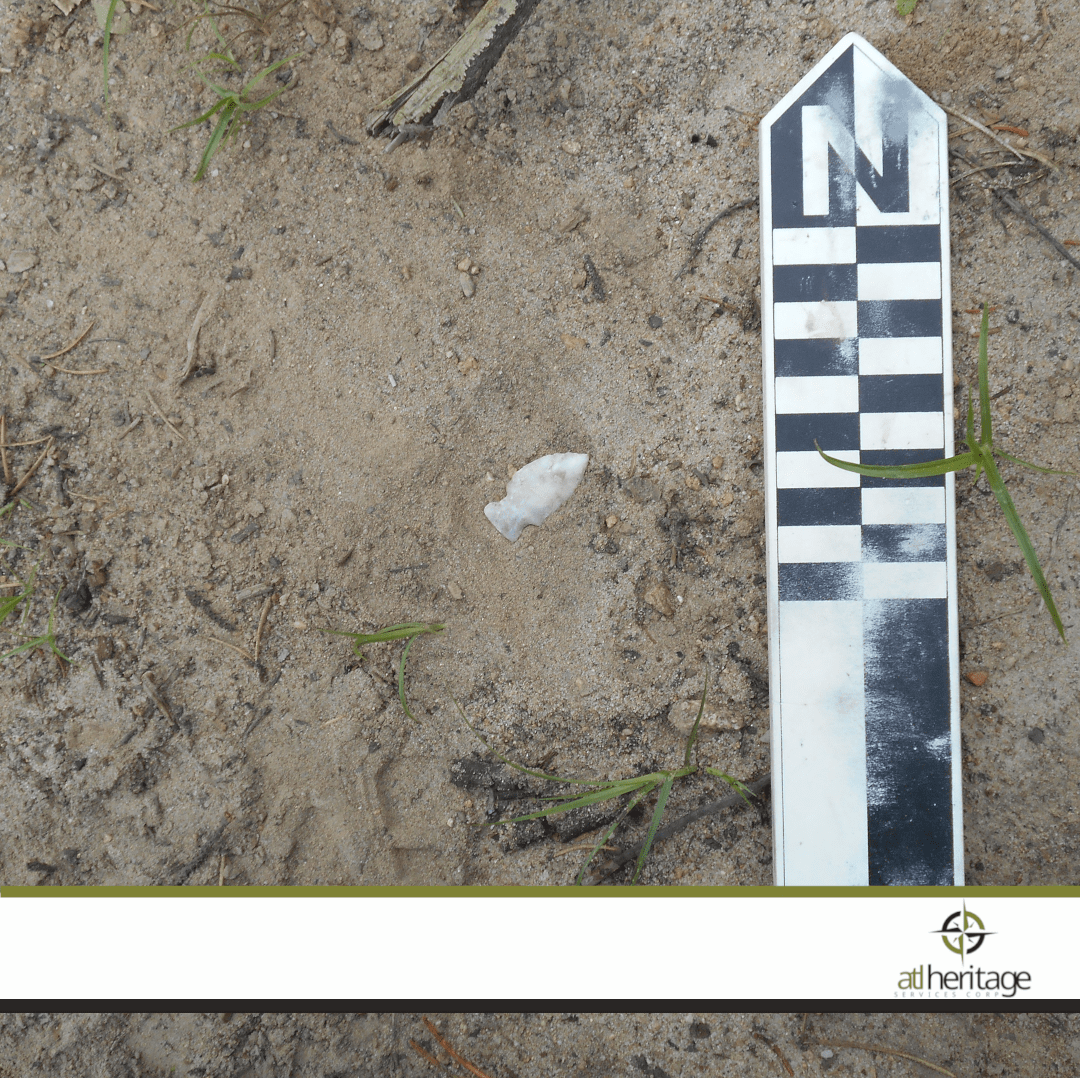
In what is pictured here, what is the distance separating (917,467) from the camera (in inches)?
74.1

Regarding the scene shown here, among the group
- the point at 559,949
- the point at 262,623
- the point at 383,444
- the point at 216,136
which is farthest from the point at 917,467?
the point at 216,136

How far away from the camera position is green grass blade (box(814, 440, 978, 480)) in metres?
1.86

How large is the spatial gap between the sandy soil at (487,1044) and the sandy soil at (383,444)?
1.13ft

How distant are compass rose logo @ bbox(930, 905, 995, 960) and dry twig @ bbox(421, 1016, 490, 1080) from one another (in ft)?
3.69

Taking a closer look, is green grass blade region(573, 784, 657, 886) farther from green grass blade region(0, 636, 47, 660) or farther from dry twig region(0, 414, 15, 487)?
dry twig region(0, 414, 15, 487)

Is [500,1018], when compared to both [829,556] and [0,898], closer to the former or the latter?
[0,898]

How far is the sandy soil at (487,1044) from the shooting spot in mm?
2025

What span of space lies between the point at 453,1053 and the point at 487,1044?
85 mm

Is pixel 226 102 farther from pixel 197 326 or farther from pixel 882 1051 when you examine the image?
pixel 882 1051

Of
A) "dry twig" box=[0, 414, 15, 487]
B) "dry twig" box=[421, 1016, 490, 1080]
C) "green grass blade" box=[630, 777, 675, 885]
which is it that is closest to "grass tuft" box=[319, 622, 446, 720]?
"green grass blade" box=[630, 777, 675, 885]

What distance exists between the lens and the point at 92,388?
210cm

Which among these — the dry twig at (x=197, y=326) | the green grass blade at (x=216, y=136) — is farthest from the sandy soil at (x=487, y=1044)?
the green grass blade at (x=216, y=136)

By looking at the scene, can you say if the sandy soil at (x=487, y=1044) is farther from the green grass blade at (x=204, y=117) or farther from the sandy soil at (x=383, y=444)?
the green grass blade at (x=204, y=117)

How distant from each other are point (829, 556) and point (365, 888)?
1.38 metres
